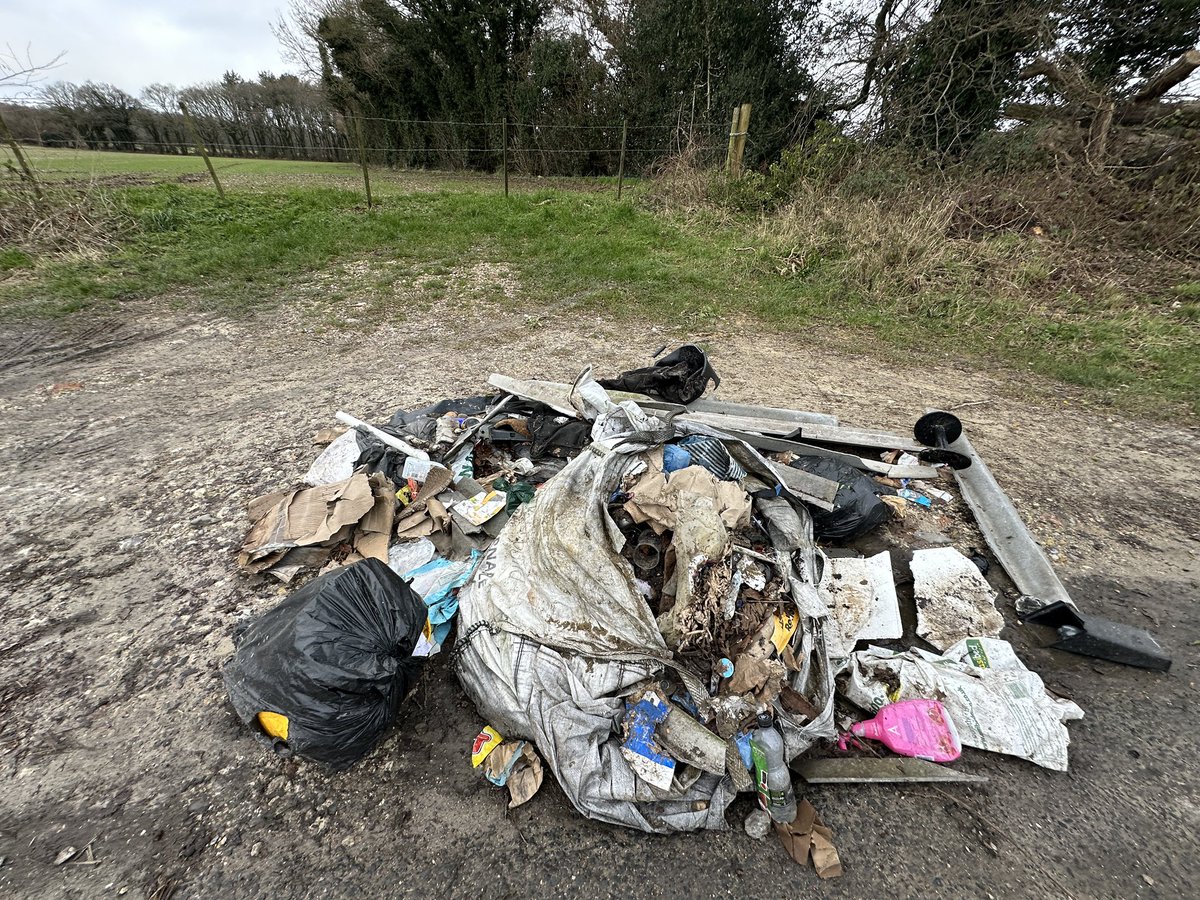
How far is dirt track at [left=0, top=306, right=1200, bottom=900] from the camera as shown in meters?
1.42

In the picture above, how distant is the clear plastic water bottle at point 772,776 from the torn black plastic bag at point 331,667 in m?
1.17

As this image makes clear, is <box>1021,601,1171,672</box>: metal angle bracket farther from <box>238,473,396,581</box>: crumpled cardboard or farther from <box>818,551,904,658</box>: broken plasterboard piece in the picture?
<box>238,473,396,581</box>: crumpled cardboard

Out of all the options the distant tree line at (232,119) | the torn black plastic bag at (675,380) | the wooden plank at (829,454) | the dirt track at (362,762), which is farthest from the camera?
the distant tree line at (232,119)

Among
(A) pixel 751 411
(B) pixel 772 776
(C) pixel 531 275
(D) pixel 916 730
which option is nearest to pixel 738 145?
(C) pixel 531 275

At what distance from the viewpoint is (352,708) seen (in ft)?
5.00

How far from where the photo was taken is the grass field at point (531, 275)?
4836 millimetres

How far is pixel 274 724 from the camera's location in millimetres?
1525

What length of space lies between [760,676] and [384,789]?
1.28 metres

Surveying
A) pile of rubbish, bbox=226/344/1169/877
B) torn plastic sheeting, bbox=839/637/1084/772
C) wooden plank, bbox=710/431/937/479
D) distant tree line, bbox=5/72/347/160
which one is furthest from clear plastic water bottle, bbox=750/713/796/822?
distant tree line, bbox=5/72/347/160

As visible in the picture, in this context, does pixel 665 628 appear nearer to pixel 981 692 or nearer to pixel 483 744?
pixel 483 744

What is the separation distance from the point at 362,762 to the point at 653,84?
15.0 meters

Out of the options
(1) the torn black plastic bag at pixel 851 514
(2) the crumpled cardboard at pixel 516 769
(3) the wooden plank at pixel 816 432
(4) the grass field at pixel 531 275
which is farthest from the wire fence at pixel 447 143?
(2) the crumpled cardboard at pixel 516 769

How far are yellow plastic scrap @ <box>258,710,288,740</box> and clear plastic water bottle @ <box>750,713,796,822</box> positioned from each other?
4.70 feet

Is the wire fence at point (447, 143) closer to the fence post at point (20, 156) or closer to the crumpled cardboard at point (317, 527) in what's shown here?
the fence post at point (20, 156)
